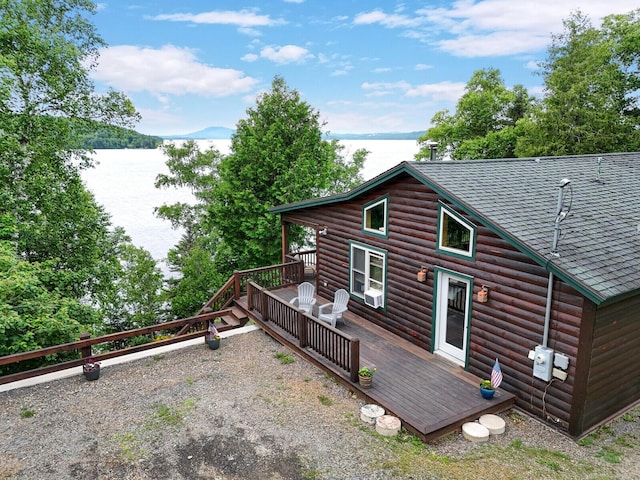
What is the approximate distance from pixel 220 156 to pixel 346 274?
18417mm

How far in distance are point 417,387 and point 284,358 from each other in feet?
9.08

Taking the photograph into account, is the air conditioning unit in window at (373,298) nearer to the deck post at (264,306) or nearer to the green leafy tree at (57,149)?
the deck post at (264,306)

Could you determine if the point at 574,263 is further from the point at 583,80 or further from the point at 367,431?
the point at 583,80

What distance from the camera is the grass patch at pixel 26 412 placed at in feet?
21.5

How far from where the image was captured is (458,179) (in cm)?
800

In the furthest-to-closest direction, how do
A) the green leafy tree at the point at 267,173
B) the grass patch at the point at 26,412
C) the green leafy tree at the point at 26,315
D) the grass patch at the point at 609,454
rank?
the green leafy tree at the point at 267,173, the green leafy tree at the point at 26,315, the grass patch at the point at 26,412, the grass patch at the point at 609,454

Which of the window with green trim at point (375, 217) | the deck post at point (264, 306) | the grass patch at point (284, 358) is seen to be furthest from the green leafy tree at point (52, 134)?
the window with green trim at point (375, 217)

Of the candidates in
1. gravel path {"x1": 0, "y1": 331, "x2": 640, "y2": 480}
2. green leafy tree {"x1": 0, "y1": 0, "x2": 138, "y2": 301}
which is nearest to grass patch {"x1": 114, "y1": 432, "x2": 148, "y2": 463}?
gravel path {"x1": 0, "y1": 331, "x2": 640, "y2": 480}

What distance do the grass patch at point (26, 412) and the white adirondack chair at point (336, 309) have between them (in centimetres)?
549

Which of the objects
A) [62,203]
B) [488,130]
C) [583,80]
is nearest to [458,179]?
[62,203]

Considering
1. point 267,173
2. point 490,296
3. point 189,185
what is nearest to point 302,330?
point 490,296

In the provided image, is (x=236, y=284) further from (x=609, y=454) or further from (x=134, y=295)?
(x=609, y=454)

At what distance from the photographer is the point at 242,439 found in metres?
5.97

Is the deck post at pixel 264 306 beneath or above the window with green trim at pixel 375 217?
beneath
